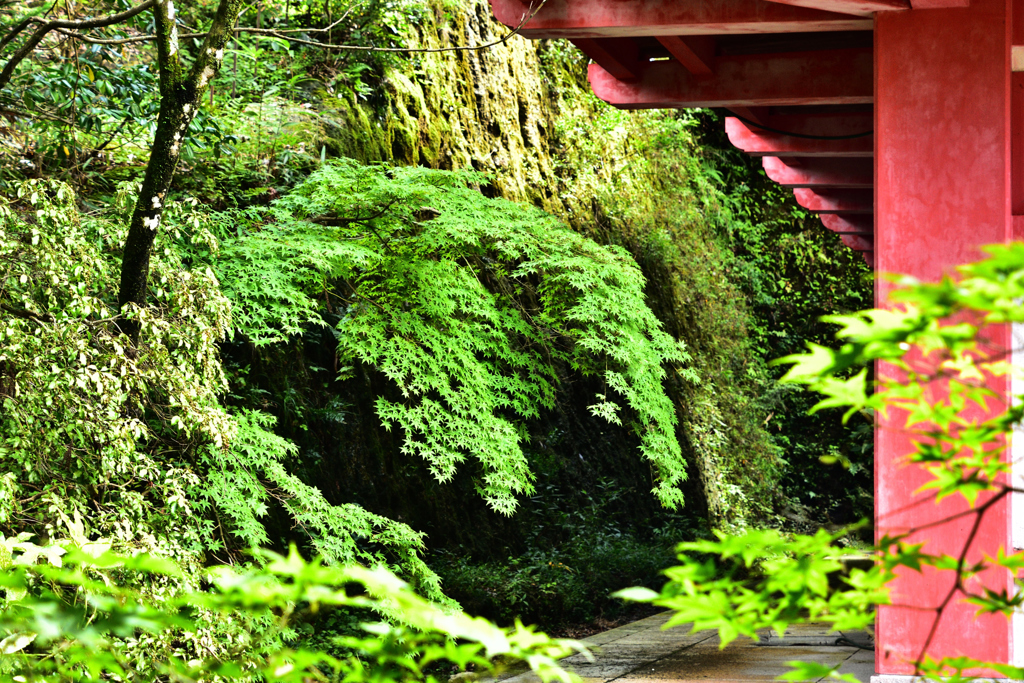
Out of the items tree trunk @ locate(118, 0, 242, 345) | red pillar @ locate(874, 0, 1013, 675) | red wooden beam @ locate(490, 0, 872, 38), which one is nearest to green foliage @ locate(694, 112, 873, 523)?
red wooden beam @ locate(490, 0, 872, 38)

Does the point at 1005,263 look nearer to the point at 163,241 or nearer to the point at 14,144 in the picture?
the point at 163,241

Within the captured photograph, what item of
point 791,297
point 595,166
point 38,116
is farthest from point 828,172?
point 38,116

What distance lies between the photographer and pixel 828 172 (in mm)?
7246

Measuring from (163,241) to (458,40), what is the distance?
449 cm

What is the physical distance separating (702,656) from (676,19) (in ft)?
13.9

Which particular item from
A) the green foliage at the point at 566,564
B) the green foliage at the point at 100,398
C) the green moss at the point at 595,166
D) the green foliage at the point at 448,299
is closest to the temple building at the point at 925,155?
the green foliage at the point at 448,299

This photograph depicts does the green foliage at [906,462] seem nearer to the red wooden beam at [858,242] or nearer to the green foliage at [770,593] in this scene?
the green foliage at [770,593]

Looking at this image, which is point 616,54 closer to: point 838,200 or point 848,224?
point 838,200

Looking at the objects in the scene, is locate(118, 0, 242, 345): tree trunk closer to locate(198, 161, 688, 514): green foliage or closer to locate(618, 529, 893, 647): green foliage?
locate(198, 161, 688, 514): green foliage

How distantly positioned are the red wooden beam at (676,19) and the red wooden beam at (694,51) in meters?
0.50

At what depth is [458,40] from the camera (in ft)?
25.0

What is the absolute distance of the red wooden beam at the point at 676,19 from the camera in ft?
11.4

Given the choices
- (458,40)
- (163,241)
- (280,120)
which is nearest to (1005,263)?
(163,241)

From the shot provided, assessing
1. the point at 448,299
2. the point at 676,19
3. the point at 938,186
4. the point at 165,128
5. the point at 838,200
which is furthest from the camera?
the point at 838,200
